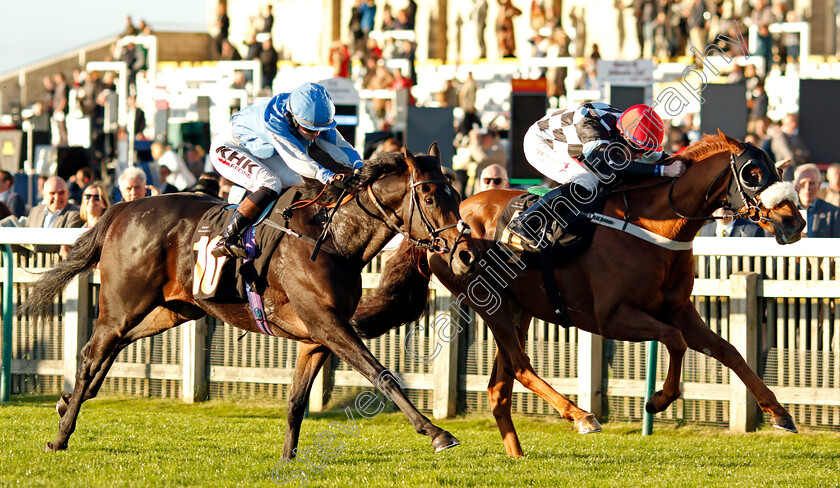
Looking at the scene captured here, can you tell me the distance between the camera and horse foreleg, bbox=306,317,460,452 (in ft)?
15.8

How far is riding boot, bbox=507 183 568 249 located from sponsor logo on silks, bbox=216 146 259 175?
149 cm

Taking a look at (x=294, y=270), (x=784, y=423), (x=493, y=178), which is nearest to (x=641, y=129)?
(x=784, y=423)

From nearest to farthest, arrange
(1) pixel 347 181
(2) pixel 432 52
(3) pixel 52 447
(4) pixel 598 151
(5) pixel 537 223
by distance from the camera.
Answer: (1) pixel 347 181 < (3) pixel 52 447 < (4) pixel 598 151 < (5) pixel 537 223 < (2) pixel 432 52

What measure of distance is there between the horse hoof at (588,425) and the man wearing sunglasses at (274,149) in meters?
1.63

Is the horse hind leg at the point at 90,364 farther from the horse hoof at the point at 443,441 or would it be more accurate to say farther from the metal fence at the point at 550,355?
the horse hoof at the point at 443,441

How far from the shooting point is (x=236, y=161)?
603 cm

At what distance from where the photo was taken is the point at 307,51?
27.8m

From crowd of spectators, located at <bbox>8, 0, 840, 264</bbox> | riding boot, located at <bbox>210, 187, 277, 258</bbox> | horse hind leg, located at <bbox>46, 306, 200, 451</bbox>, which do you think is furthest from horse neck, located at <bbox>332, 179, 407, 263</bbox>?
crowd of spectators, located at <bbox>8, 0, 840, 264</bbox>

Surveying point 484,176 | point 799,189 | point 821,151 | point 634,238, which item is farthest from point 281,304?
point 821,151

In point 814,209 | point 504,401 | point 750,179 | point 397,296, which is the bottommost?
point 504,401

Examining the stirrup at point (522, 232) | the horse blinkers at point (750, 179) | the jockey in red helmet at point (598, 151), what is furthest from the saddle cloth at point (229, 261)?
the horse blinkers at point (750, 179)

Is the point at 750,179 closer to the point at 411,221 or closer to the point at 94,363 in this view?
the point at 411,221

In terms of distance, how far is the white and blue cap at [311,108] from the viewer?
18.7 feet

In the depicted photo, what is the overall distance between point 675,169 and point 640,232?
38 cm
